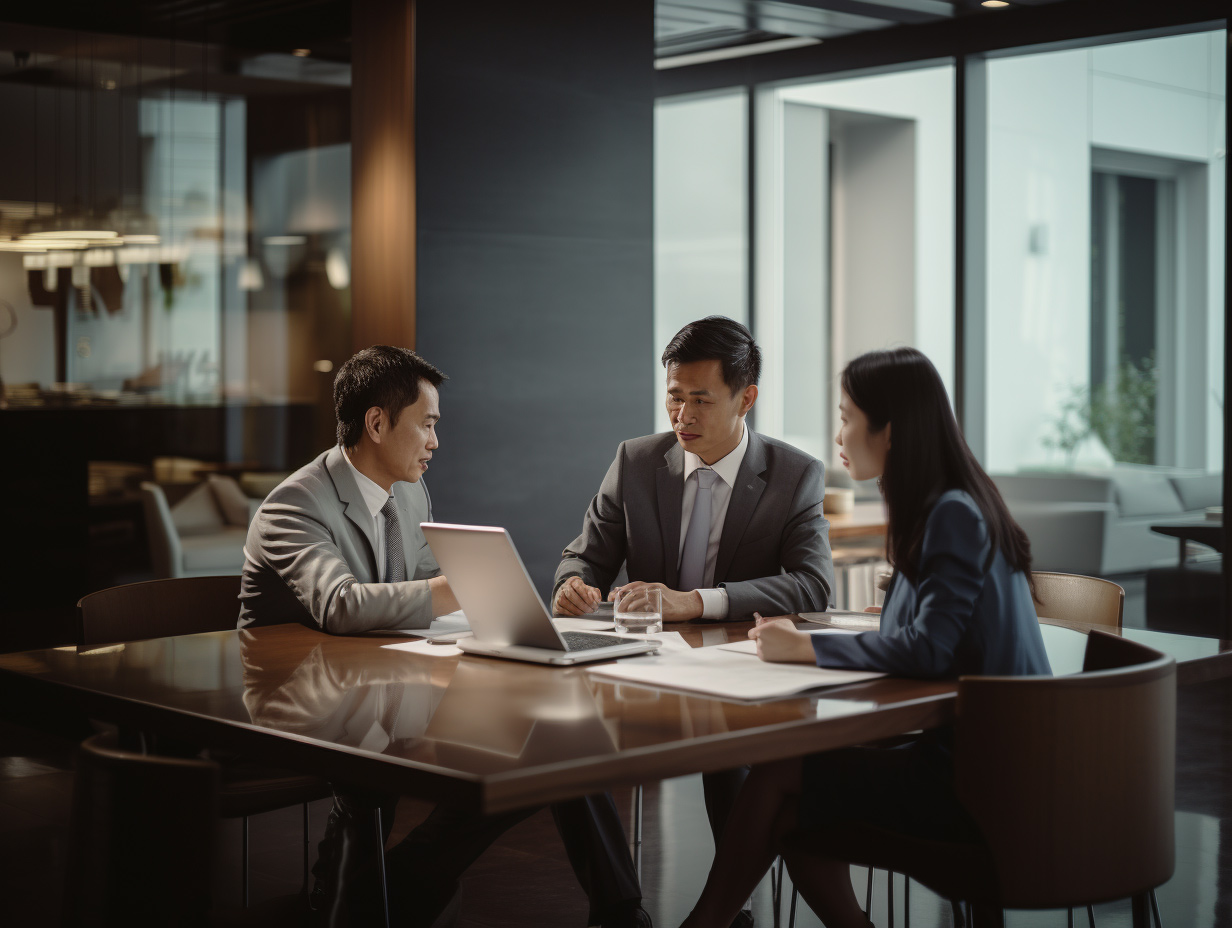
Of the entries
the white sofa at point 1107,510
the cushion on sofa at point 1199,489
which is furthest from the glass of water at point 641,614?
the cushion on sofa at point 1199,489

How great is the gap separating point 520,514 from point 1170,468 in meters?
3.09

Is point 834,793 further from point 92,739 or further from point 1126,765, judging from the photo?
point 92,739

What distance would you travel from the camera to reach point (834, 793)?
2.21 metres

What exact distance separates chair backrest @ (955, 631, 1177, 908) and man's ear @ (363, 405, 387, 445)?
1.47 meters

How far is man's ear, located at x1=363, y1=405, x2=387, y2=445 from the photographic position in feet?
9.53

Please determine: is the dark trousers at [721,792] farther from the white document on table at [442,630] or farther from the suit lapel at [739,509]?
the white document on table at [442,630]

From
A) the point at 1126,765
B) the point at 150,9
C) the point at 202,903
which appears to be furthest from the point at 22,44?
the point at 1126,765

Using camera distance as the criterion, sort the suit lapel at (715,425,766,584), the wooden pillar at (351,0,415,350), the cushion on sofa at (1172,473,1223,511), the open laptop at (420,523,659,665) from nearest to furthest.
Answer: the open laptop at (420,523,659,665) → the suit lapel at (715,425,766,584) → the wooden pillar at (351,0,415,350) → the cushion on sofa at (1172,473,1223,511)

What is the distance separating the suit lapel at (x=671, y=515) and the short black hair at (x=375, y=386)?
650 millimetres

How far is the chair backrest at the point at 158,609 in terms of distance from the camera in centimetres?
284

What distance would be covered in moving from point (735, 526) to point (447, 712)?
4.36ft

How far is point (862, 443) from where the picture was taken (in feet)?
7.62

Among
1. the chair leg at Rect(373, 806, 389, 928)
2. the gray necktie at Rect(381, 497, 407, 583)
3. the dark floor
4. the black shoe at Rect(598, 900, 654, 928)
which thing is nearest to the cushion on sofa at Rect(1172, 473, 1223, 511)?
the dark floor

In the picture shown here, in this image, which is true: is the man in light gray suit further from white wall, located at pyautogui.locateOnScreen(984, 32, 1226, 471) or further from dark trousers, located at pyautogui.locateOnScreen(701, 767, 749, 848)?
white wall, located at pyautogui.locateOnScreen(984, 32, 1226, 471)
